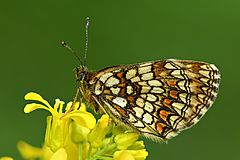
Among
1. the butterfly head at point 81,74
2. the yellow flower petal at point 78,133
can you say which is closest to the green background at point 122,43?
the butterfly head at point 81,74

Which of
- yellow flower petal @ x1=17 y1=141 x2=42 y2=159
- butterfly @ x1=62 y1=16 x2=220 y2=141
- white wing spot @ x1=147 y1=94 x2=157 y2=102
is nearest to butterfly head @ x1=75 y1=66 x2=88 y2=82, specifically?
butterfly @ x1=62 y1=16 x2=220 y2=141

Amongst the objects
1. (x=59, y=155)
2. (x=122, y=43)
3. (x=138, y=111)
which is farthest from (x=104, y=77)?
(x=122, y=43)

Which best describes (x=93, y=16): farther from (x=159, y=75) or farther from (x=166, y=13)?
(x=159, y=75)

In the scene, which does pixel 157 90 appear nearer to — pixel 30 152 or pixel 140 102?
pixel 140 102

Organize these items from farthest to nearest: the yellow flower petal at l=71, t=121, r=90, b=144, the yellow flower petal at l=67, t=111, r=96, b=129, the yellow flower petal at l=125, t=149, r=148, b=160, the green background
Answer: the green background
the yellow flower petal at l=71, t=121, r=90, b=144
the yellow flower petal at l=125, t=149, r=148, b=160
the yellow flower petal at l=67, t=111, r=96, b=129

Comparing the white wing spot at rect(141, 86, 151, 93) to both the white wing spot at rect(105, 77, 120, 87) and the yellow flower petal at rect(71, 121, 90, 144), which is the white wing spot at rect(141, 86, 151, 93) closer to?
the white wing spot at rect(105, 77, 120, 87)
